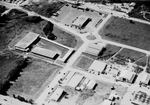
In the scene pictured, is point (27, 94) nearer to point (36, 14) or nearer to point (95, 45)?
point (95, 45)

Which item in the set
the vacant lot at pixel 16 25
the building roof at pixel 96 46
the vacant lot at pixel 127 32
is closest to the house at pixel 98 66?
the building roof at pixel 96 46

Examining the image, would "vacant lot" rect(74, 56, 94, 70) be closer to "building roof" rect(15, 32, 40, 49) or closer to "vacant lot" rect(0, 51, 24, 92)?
"vacant lot" rect(0, 51, 24, 92)

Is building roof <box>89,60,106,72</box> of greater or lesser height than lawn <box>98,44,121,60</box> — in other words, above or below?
above

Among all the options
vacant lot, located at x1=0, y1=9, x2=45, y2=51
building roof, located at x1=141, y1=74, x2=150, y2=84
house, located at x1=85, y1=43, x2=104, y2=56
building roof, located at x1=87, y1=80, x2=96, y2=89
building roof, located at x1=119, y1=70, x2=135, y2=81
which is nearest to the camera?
building roof, located at x1=87, y1=80, x2=96, y2=89

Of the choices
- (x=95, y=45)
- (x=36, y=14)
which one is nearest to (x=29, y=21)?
(x=36, y=14)

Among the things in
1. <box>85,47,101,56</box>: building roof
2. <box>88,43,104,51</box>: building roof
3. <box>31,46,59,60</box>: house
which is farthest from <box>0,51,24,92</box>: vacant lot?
<box>88,43,104,51</box>: building roof

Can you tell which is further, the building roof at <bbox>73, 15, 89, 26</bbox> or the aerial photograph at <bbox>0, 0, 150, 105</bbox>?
the building roof at <bbox>73, 15, 89, 26</bbox>

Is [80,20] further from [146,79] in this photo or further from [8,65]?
[146,79]

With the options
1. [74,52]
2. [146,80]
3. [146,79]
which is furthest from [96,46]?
[146,80]
